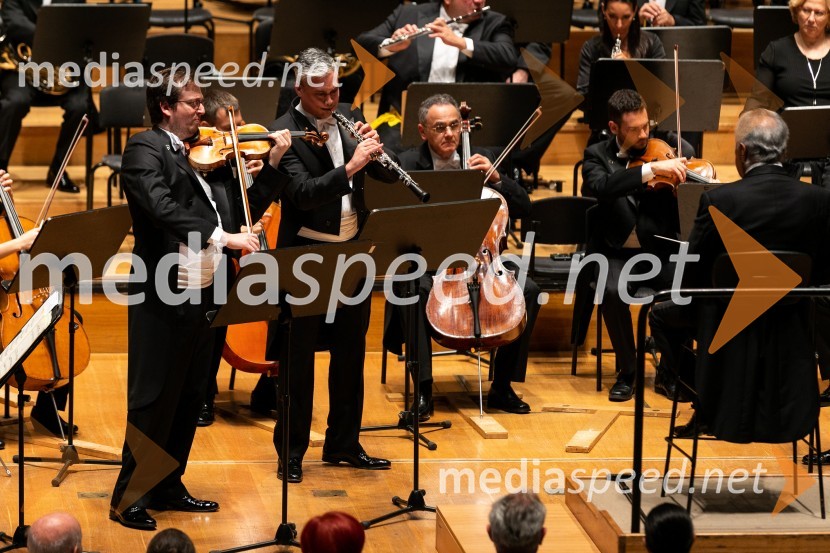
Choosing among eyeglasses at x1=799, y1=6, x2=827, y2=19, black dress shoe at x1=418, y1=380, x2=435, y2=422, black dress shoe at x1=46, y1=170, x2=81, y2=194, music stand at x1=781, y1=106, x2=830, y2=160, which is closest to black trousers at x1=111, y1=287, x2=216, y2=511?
black dress shoe at x1=418, y1=380, x2=435, y2=422

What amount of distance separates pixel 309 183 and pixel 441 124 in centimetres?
92

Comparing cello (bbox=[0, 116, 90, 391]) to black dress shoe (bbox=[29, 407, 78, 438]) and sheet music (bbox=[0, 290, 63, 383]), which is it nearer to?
black dress shoe (bbox=[29, 407, 78, 438])

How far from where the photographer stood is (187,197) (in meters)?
4.20

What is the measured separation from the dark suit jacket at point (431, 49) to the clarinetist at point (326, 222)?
5.52ft

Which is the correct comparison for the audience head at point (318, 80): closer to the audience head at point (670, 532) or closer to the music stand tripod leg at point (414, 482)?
the music stand tripod leg at point (414, 482)

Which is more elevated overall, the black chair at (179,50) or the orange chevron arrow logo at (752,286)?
the black chair at (179,50)

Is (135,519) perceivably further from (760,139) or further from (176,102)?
(760,139)

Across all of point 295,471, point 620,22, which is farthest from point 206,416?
point 620,22

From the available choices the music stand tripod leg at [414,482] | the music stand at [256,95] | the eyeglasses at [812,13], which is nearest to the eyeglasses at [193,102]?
the music stand tripod leg at [414,482]

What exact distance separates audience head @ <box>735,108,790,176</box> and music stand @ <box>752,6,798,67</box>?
3056 millimetres


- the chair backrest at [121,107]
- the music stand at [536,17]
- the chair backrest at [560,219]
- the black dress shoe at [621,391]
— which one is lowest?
the black dress shoe at [621,391]

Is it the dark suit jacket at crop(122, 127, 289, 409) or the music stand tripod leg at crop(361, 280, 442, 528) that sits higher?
the dark suit jacket at crop(122, 127, 289, 409)

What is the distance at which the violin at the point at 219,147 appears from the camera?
13.6 ft

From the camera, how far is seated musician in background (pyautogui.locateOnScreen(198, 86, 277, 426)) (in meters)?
4.31
